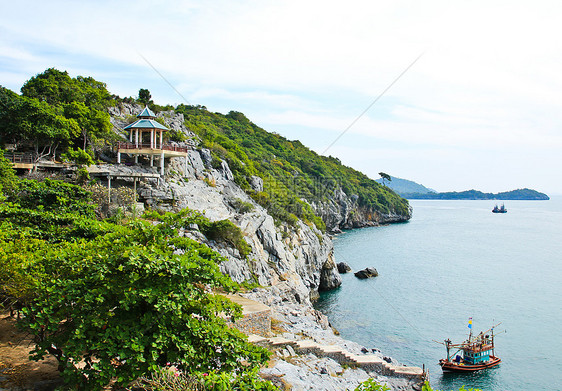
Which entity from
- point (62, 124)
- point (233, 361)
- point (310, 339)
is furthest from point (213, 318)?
point (62, 124)

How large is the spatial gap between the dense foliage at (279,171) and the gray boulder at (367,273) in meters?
9.62

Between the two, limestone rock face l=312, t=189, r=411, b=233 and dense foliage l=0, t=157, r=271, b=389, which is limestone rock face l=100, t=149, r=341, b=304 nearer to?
dense foliage l=0, t=157, r=271, b=389

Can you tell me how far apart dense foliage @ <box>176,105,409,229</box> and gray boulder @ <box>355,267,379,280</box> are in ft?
31.6

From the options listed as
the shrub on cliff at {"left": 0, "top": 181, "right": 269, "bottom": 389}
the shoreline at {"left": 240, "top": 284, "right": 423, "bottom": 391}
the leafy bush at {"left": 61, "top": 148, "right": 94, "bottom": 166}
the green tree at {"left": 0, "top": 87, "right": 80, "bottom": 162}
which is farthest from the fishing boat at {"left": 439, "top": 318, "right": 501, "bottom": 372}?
the green tree at {"left": 0, "top": 87, "right": 80, "bottom": 162}

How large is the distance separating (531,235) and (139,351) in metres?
99.6

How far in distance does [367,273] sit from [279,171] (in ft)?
92.8

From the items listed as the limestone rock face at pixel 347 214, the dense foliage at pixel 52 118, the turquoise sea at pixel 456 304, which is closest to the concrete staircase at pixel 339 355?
the turquoise sea at pixel 456 304

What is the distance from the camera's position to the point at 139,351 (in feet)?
30.7

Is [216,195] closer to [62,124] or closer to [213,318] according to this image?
[62,124]

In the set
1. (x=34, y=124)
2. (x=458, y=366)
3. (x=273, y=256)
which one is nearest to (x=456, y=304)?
(x=458, y=366)

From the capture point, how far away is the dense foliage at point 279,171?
165ft

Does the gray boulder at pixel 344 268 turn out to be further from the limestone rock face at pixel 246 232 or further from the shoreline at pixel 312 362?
the shoreline at pixel 312 362

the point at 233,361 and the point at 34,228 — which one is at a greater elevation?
the point at 34,228

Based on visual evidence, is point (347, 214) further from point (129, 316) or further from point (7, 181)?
point (129, 316)
